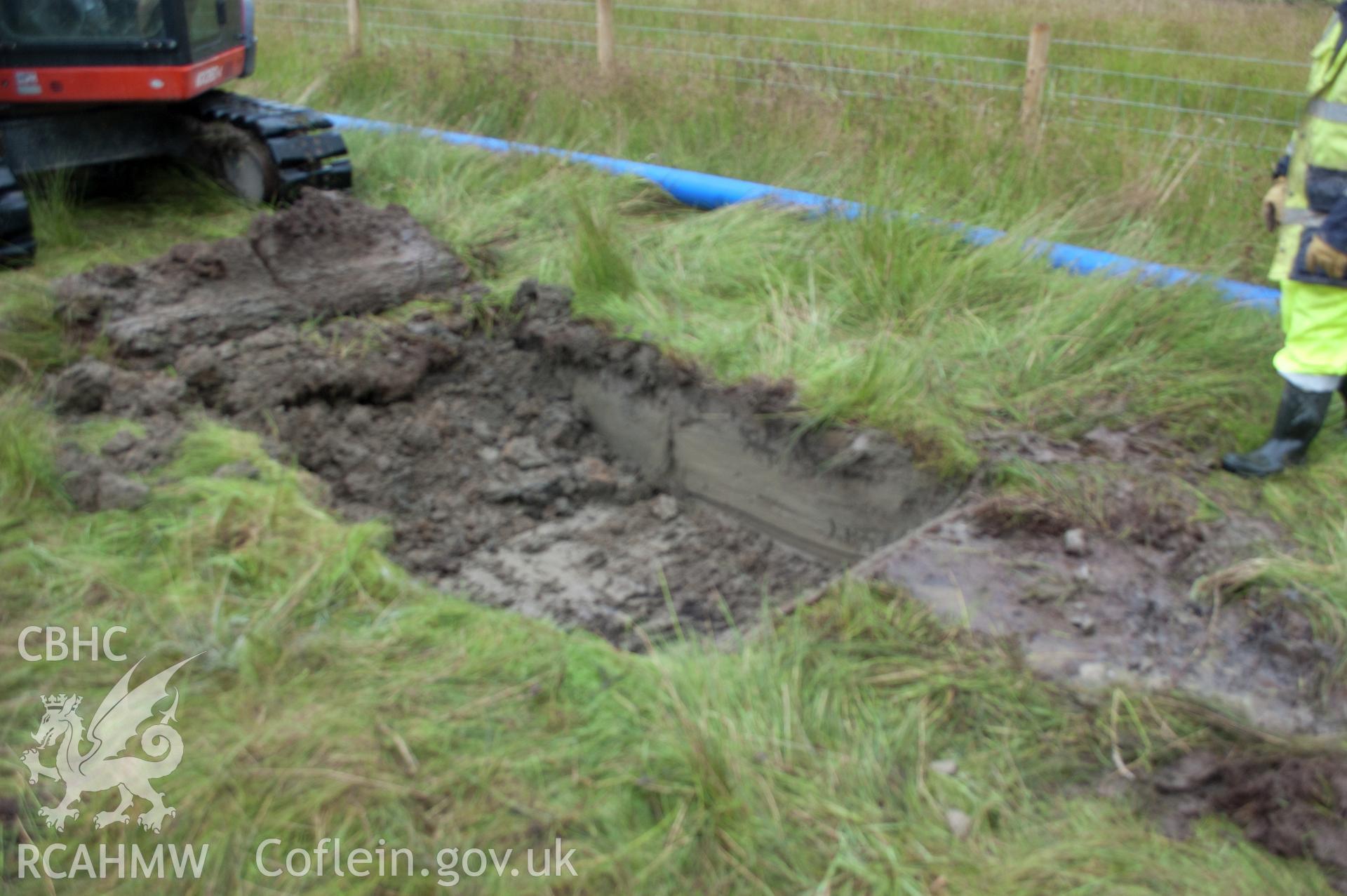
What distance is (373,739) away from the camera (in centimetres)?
267

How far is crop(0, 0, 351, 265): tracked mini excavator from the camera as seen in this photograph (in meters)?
5.68

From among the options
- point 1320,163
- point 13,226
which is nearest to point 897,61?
point 1320,163

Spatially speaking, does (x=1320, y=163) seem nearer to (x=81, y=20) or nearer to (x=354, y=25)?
(x=81, y=20)

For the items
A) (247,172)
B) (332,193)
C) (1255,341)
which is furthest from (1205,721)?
(247,172)

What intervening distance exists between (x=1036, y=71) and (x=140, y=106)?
517 centimetres

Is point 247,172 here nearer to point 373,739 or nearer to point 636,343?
point 636,343

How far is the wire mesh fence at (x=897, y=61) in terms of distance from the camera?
6312 millimetres

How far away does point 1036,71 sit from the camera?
6.27m

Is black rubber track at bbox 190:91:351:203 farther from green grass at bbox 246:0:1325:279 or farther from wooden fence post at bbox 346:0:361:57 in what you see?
wooden fence post at bbox 346:0:361:57

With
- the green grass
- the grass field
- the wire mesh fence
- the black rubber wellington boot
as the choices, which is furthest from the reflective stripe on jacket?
the wire mesh fence

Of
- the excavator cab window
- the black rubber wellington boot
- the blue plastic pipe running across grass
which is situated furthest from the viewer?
the excavator cab window

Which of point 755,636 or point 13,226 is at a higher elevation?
point 13,226

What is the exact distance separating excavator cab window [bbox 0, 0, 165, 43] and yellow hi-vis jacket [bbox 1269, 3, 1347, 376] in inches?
218

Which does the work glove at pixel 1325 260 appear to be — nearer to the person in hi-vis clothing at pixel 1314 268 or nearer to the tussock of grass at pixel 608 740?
the person in hi-vis clothing at pixel 1314 268
